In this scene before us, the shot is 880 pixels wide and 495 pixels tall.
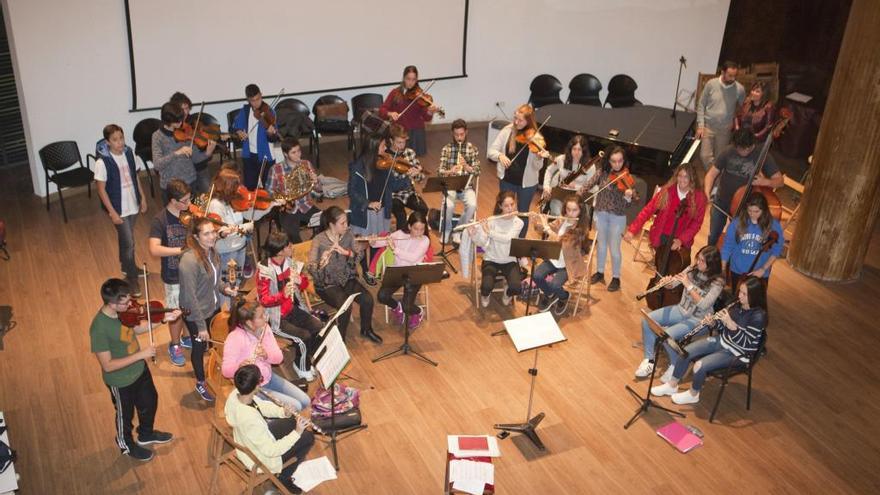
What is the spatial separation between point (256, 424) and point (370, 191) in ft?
11.3

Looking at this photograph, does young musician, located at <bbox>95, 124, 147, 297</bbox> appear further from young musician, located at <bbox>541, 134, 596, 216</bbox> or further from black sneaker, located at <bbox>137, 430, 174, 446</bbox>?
young musician, located at <bbox>541, 134, 596, 216</bbox>

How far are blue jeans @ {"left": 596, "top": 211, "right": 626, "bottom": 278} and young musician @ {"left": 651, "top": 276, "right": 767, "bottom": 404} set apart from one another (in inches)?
65.1

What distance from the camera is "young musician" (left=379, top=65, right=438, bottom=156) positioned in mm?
9422

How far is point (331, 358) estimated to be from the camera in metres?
5.20

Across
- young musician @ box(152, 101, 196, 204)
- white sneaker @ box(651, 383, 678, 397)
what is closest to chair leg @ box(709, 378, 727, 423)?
white sneaker @ box(651, 383, 678, 397)

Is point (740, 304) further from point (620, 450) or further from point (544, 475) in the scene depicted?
point (544, 475)

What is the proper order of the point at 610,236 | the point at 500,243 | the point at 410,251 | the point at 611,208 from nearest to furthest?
the point at 410,251 < the point at 500,243 < the point at 611,208 < the point at 610,236

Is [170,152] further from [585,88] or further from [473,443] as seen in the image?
[585,88]

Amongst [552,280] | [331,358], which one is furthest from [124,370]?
[552,280]

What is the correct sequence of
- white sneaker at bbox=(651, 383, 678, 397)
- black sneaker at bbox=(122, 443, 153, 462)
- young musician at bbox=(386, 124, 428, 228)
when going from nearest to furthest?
1. black sneaker at bbox=(122, 443, 153, 462)
2. white sneaker at bbox=(651, 383, 678, 397)
3. young musician at bbox=(386, 124, 428, 228)

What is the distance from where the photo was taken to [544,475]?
5742mm

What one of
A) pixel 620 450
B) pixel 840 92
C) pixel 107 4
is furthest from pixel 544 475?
pixel 107 4

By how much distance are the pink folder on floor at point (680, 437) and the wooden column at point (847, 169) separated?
10.8 ft

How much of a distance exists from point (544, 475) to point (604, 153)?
3722mm
